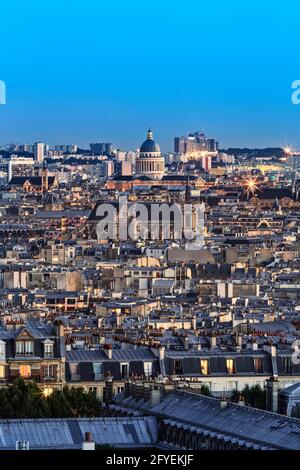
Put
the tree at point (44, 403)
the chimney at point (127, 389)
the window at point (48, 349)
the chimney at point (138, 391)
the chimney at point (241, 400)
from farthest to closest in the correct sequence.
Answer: the window at point (48, 349)
the chimney at point (127, 389)
the tree at point (44, 403)
the chimney at point (138, 391)
the chimney at point (241, 400)

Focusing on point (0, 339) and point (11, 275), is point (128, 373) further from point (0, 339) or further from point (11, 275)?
point (11, 275)

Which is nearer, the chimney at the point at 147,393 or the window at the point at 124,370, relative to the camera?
the chimney at the point at 147,393

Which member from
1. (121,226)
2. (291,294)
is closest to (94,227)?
(121,226)

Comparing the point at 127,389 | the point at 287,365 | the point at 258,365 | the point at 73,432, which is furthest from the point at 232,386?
the point at 73,432

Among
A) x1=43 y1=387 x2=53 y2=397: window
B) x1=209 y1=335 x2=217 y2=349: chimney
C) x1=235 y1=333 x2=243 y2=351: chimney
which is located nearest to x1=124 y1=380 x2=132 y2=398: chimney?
x1=43 y1=387 x2=53 y2=397: window

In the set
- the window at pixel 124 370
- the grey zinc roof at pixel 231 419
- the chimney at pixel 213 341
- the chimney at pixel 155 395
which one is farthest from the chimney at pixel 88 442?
the chimney at pixel 213 341

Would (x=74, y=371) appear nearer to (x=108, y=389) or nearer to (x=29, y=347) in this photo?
(x=29, y=347)

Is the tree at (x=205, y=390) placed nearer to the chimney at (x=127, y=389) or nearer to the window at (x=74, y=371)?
the chimney at (x=127, y=389)

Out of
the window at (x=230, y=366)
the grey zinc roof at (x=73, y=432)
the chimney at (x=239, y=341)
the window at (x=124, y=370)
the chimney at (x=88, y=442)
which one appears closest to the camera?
the chimney at (x=88, y=442)
